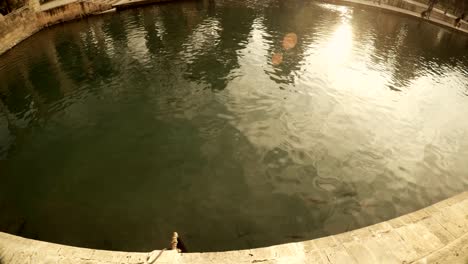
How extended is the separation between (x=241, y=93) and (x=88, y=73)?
32.7ft

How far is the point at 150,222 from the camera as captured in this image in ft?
27.9

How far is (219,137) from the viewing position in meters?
12.1

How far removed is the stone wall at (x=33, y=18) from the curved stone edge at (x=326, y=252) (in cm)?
2022

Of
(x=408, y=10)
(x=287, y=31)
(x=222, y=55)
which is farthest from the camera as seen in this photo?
(x=408, y=10)

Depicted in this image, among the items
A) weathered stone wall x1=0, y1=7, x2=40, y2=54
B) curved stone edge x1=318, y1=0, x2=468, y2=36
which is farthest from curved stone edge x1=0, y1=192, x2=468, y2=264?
curved stone edge x1=318, y1=0, x2=468, y2=36

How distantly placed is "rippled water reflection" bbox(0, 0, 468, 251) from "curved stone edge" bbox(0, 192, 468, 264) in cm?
247

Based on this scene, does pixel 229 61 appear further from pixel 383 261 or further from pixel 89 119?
pixel 383 261

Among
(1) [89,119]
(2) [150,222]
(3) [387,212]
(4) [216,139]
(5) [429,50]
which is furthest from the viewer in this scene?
(5) [429,50]

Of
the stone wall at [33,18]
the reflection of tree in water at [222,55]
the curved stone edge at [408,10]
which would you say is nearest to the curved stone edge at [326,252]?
the reflection of tree in water at [222,55]

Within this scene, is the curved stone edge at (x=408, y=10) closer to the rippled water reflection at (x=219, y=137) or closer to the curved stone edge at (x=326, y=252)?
the rippled water reflection at (x=219, y=137)

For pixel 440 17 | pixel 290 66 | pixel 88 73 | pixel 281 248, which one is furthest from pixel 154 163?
pixel 440 17

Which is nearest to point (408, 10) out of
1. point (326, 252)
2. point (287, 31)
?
point (287, 31)

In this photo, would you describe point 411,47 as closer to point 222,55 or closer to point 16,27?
point 222,55

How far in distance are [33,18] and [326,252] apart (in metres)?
28.1
